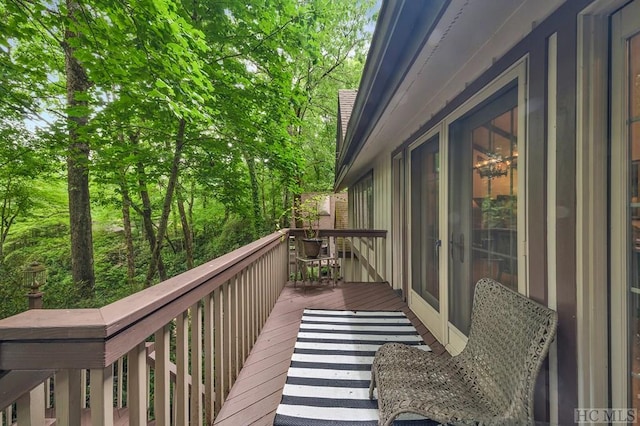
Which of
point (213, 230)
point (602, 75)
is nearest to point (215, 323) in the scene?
point (602, 75)

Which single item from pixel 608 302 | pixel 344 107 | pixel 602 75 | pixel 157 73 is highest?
pixel 344 107

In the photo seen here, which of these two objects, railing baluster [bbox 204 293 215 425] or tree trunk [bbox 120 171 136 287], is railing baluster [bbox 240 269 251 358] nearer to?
railing baluster [bbox 204 293 215 425]

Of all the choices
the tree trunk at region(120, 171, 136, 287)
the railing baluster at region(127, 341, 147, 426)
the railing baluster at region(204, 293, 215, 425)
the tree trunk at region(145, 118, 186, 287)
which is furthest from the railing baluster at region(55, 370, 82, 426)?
the tree trunk at region(120, 171, 136, 287)

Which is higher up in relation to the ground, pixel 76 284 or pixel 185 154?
pixel 185 154

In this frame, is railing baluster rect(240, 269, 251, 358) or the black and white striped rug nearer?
the black and white striped rug

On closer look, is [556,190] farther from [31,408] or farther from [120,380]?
[120,380]

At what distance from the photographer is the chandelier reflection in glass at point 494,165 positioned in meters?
1.73

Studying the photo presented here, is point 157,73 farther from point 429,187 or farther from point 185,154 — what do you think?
point 429,187

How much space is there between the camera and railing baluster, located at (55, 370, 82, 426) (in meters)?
0.81

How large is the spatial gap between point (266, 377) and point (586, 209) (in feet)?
7.23

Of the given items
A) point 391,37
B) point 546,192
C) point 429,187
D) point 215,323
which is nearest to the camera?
point 546,192

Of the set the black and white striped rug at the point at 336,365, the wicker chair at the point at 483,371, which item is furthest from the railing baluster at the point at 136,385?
the wicker chair at the point at 483,371

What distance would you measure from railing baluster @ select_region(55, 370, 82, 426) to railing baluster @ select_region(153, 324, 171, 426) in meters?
0.33

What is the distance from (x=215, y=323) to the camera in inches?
73.0
